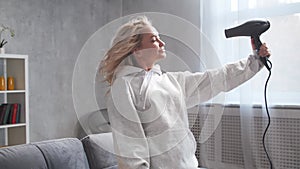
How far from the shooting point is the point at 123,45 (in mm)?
1538

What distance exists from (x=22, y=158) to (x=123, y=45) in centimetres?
75

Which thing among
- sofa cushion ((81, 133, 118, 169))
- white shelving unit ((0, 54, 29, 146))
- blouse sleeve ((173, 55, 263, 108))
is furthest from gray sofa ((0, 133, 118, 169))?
white shelving unit ((0, 54, 29, 146))

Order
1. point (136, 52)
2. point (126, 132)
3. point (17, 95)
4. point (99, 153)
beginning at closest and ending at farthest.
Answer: point (126, 132) < point (136, 52) < point (99, 153) < point (17, 95)

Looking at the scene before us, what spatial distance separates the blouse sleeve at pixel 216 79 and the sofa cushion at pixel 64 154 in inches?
27.4

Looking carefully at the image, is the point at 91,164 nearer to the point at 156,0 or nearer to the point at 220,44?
the point at 220,44

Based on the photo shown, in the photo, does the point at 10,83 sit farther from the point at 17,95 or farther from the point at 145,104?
the point at 145,104

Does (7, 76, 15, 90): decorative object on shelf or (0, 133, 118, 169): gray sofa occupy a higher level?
(7, 76, 15, 90): decorative object on shelf

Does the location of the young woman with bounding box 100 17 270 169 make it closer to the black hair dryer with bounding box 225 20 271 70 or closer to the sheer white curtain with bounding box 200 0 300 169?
the black hair dryer with bounding box 225 20 271 70

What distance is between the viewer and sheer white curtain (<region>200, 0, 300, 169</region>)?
9.86 ft

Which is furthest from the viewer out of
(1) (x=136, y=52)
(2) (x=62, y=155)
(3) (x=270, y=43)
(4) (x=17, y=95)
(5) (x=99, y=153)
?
(4) (x=17, y=95)

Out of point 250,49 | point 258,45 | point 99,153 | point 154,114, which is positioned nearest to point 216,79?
point 258,45

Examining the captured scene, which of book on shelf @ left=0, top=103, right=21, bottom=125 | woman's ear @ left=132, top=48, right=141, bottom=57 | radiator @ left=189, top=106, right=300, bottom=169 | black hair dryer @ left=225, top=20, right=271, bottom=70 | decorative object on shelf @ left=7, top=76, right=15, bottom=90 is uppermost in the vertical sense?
black hair dryer @ left=225, top=20, right=271, bottom=70

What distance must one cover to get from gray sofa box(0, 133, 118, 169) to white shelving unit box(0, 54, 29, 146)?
1.44m

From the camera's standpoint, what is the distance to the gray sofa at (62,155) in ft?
5.53
